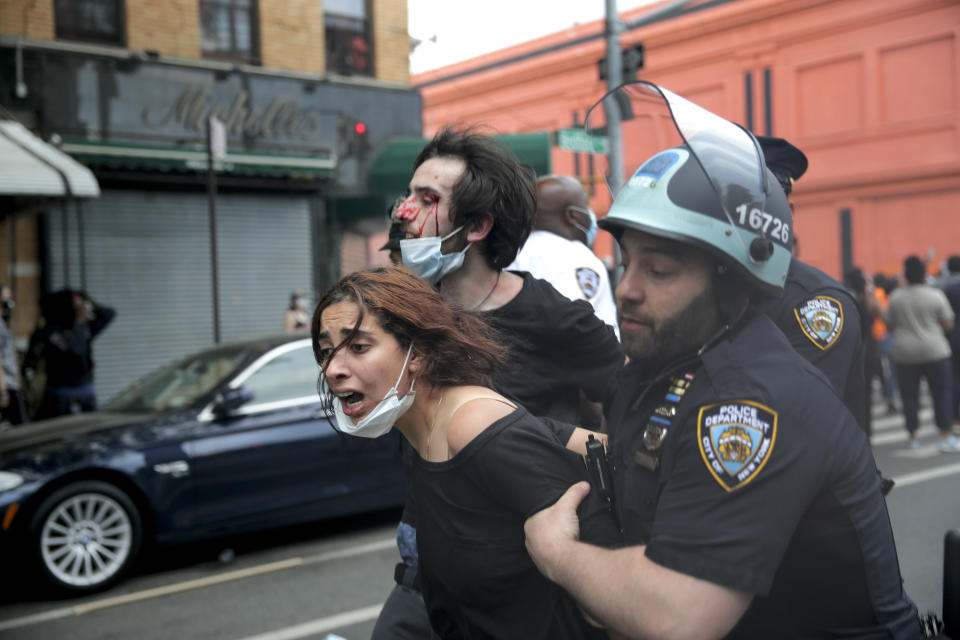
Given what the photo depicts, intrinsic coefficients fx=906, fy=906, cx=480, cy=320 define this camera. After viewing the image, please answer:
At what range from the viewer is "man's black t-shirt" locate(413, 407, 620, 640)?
5.71 ft

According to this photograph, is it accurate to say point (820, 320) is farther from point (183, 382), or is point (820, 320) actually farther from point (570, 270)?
point (183, 382)

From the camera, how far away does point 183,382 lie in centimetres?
668

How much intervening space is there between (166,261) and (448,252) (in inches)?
462

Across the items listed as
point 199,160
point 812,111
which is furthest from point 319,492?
point 812,111

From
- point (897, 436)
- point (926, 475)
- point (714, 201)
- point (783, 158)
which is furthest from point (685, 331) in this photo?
point (897, 436)

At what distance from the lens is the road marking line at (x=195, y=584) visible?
5.26 m

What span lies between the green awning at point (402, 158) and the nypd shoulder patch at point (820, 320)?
13.0 m

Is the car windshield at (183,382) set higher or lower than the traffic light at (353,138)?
lower

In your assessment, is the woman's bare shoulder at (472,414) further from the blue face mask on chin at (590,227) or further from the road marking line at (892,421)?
the road marking line at (892,421)

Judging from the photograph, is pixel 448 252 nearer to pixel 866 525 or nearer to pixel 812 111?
pixel 866 525

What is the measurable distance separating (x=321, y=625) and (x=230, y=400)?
198cm

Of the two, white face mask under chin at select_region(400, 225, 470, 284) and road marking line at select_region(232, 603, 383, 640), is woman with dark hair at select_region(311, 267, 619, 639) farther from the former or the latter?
road marking line at select_region(232, 603, 383, 640)

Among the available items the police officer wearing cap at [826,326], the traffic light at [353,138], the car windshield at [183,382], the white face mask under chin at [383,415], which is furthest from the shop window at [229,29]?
the white face mask under chin at [383,415]

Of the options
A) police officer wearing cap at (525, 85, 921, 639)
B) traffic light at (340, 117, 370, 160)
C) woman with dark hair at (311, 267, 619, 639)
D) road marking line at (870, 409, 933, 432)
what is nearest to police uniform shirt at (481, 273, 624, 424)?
woman with dark hair at (311, 267, 619, 639)
